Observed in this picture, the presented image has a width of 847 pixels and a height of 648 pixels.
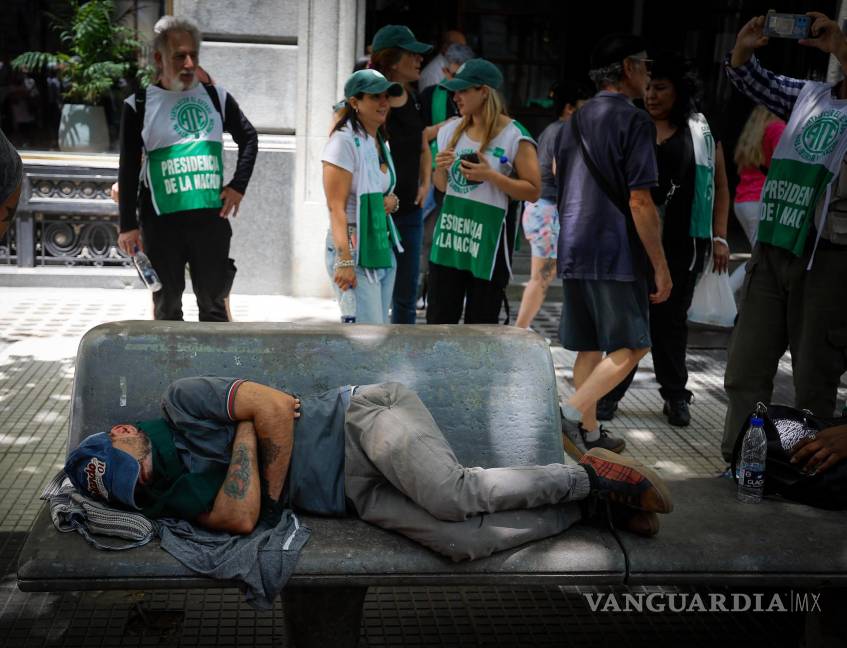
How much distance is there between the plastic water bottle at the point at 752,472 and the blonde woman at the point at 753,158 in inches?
128

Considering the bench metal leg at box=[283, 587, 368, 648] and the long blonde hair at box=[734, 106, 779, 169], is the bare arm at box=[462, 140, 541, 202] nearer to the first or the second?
the long blonde hair at box=[734, 106, 779, 169]

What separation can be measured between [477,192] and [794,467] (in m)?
2.58

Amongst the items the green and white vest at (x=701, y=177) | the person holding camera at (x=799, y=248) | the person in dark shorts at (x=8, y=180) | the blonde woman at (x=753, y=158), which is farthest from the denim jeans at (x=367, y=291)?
the blonde woman at (x=753, y=158)

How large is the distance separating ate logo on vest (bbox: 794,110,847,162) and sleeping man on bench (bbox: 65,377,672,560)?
71.2 inches

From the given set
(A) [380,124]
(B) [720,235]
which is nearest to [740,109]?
(B) [720,235]

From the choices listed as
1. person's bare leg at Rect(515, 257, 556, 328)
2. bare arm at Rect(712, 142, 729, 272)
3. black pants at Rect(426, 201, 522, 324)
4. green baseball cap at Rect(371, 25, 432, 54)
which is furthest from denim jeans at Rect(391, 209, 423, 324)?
bare arm at Rect(712, 142, 729, 272)

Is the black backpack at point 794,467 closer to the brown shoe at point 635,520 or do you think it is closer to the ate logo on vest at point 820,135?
the brown shoe at point 635,520

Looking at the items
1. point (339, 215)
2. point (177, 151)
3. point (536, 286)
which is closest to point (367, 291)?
point (339, 215)

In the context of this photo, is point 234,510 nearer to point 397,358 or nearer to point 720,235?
point 397,358

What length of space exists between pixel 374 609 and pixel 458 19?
835 cm

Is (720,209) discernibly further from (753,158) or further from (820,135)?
(820,135)

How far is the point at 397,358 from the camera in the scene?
389 cm

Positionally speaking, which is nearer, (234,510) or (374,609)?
(234,510)

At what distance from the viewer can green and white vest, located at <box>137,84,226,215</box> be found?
18.2 ft
